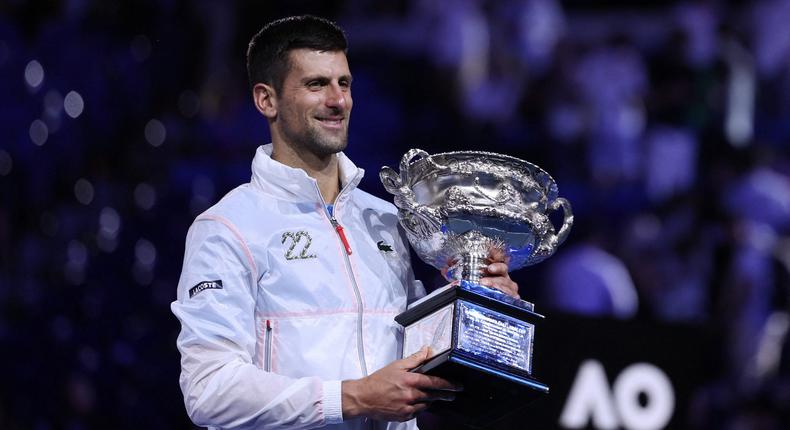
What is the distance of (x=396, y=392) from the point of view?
8.27ft

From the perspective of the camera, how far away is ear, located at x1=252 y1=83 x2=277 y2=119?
9.91 feet

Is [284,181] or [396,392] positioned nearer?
[396,392]

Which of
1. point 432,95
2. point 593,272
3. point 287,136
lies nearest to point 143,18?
point 432,95

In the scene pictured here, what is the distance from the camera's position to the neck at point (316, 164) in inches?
118

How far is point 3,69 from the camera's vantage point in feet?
29.6

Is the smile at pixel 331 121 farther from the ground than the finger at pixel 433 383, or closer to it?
farther from the ground

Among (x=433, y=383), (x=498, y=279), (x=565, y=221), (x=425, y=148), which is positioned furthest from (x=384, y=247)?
(x=425, y=148)

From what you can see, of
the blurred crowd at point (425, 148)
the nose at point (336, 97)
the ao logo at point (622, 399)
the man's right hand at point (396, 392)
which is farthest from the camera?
the blurred crowd at point (425, 148)

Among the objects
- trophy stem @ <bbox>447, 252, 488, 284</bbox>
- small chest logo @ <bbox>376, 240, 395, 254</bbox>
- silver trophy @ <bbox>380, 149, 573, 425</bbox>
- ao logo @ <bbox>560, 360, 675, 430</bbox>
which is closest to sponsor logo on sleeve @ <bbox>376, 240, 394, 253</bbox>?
small chest logo @ <bbox>376, 240, 395, 254</bbox>

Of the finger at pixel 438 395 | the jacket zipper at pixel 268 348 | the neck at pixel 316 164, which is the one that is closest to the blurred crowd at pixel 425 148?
the neck at pixel 316 164

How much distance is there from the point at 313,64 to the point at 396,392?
2.81ft

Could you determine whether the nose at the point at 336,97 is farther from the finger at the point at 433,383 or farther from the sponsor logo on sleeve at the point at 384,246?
the finger at the point at 433,383

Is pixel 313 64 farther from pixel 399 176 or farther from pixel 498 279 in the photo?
pixel 498 279

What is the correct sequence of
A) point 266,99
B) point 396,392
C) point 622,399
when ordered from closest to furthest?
point 396,392 → point 266,99 → point 622,399
